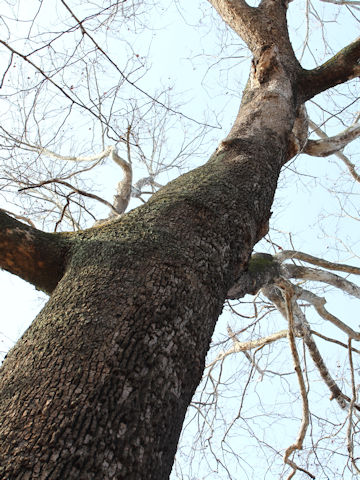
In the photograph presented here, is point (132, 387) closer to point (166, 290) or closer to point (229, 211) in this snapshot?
point (166, 290)

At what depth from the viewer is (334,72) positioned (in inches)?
103

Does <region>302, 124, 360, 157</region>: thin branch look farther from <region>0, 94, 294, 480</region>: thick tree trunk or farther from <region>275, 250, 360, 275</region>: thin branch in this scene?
<region>0, 94, 294, 480</region>: thick tree trunk

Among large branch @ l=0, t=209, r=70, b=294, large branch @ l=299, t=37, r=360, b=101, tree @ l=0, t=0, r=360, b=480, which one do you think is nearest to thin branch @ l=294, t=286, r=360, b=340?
large branch @ l=299, t=37, r=360, b=101

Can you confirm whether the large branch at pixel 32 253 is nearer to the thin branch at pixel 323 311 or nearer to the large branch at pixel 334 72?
Result: the large branch at pixel 334 72

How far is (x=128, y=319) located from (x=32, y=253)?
0.49 m

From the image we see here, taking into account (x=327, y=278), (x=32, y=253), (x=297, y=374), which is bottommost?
(x=32, y=253)

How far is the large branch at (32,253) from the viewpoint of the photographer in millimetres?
1299

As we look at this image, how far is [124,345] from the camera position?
970mm

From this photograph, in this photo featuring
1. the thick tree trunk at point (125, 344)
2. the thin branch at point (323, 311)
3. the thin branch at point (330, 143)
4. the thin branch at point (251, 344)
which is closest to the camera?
the thick tree trunk at point (125, 344)

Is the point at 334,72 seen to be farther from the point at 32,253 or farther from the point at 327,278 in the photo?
the point at 32,253

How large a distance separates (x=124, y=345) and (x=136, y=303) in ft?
0.43

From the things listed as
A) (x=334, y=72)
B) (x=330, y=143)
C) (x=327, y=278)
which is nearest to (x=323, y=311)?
(x=327, y=278)

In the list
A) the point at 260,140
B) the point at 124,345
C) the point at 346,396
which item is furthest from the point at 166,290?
the point at 346,396

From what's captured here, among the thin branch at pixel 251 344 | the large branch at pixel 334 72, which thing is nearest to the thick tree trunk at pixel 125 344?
the large branch at pixel 334 72
